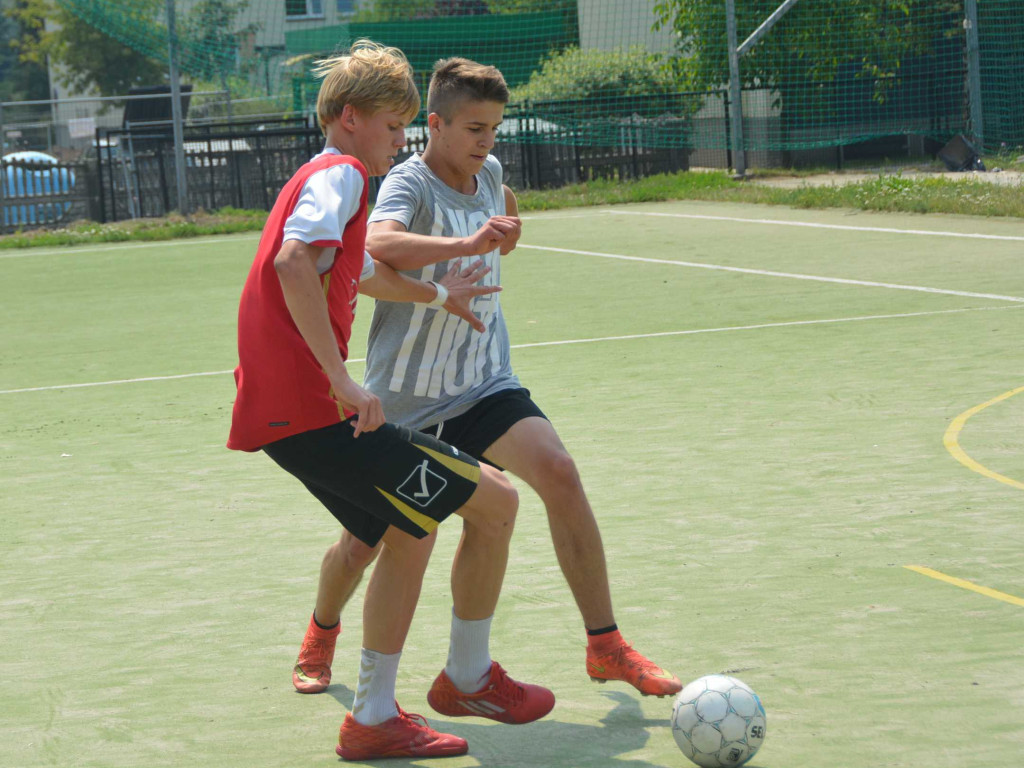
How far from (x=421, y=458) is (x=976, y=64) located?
69.4 feet

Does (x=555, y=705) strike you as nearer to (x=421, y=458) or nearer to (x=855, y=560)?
(x=421, y=458)

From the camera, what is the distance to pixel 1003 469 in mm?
6500

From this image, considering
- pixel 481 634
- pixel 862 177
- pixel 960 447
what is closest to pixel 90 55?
pixel 862 177

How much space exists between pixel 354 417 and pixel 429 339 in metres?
0.70

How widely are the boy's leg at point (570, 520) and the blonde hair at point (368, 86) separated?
101cm

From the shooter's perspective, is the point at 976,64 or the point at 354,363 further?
the point at 976,64

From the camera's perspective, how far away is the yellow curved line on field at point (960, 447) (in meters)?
6.35

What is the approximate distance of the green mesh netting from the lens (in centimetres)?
2511

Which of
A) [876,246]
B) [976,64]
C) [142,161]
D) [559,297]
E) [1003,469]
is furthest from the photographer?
[142,161]

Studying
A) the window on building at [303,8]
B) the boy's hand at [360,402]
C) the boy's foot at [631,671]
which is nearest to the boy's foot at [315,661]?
the boy's foot at [631,671]

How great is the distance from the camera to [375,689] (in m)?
3.83

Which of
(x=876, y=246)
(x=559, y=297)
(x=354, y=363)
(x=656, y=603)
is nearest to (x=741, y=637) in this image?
(x=656, y=603)

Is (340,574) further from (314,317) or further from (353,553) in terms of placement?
(314,317)

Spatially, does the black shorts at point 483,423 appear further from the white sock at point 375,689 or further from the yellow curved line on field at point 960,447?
the yellow curved line on field at point 960,447
